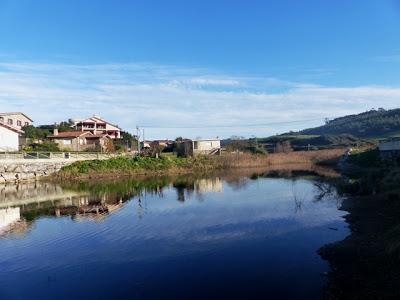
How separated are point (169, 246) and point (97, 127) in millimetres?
84903

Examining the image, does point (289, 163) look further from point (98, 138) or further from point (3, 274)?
point (3, 274)

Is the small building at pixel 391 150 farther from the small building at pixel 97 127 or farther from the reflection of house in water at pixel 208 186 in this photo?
the small building at pixel 97 127

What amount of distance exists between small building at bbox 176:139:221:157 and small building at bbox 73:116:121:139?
69.9 feet

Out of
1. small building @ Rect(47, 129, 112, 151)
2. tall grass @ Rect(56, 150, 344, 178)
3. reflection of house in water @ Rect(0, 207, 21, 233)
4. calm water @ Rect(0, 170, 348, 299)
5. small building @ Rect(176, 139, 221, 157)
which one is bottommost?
calm water @ Rect(0, 170, 348, 299)

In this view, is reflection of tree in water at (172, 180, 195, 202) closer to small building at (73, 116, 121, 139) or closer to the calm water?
the calm water

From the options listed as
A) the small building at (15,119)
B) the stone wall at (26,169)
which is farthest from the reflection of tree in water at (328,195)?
the small building at (15,119)

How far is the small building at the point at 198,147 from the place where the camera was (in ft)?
265

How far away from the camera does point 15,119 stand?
3442 inches

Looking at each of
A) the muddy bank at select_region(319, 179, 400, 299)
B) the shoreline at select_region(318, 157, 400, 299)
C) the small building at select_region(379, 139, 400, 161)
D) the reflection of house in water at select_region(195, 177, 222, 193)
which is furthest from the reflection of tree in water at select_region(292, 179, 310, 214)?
the small building at select_region(379, 139, 400, 161)

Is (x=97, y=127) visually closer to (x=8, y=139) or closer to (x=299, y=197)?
(x=8, y=139)

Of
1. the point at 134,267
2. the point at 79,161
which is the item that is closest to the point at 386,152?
the point at 79,161

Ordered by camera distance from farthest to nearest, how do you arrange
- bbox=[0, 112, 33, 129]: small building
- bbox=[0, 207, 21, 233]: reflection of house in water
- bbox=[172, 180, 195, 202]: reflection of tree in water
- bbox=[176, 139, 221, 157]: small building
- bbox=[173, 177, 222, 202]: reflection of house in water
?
bbox=[0, 112, 33, 129]: small building, bbox=[176, 139, 221, 157]: small building, bbox=[173, 177, 222, 202]: reflection of house in water, bbox=[172, 180, 195, 202]: reflection of tree in water, bbox=[0, 207, 21, 233]: reflection of house in water

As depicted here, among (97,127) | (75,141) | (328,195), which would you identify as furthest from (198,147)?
(328,195)

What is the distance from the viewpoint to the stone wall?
5209 cm
